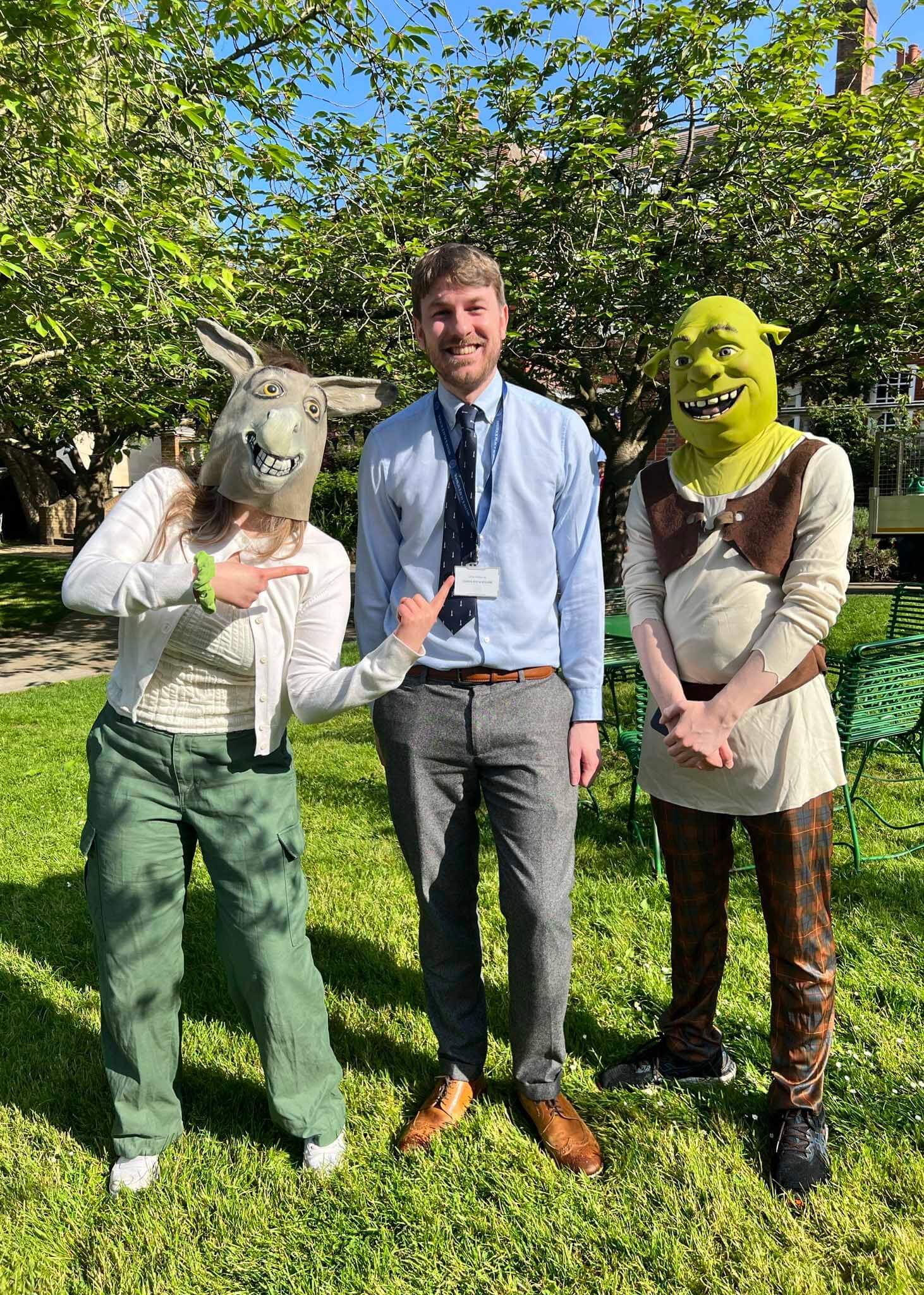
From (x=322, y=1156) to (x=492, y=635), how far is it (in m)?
1.57

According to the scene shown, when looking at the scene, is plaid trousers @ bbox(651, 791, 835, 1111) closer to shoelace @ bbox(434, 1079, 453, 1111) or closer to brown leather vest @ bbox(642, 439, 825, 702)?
brown leather vest @ bbox(642, 439, 825, 702)

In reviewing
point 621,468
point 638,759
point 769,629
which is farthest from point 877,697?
point 621,468

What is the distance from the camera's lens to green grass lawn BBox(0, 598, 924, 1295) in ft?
7.69

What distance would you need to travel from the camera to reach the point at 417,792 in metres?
2.66

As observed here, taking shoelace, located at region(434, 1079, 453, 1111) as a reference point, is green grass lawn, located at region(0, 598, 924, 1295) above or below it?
below

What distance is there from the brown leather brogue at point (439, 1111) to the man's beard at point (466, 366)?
2.07 m

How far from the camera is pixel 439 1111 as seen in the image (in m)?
2.83

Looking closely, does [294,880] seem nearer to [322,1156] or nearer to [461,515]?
[322,1156]

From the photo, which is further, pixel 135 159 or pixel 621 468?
pixel 621 468

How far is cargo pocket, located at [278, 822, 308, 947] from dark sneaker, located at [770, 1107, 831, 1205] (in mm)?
1427

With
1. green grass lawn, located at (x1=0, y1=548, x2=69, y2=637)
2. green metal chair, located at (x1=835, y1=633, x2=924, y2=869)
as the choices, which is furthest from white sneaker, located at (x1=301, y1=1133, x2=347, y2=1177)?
green grass lawn, located at (x1=0, y1=548, x2=69, y2=637)

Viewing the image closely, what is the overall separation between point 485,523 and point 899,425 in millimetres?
20880

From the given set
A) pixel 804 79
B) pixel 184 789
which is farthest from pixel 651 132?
pixel 184 789

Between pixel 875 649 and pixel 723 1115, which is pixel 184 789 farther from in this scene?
pixel 875 649
